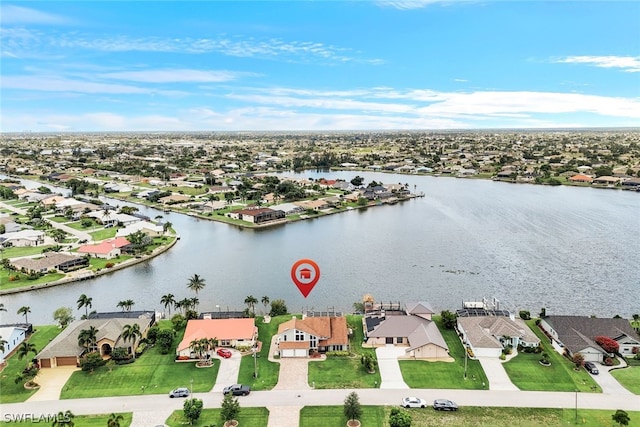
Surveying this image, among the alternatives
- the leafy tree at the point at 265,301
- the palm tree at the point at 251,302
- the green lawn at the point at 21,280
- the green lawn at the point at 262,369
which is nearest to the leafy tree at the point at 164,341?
the green lawn at the point at 262,369

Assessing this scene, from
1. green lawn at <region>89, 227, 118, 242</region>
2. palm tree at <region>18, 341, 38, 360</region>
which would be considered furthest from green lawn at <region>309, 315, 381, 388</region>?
green lawn at <region>89, 227, 118, 242</region>

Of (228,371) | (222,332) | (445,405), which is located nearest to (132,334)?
(222,332)

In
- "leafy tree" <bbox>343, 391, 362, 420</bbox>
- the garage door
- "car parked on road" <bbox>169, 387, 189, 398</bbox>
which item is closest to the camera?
"leafy tree" <bbox>343, 391, 362, 420</bbox>

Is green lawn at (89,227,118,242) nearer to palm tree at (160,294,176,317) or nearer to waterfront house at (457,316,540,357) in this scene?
palm tree at (160,294,176,317)

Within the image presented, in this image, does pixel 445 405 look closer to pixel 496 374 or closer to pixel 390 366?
pixel 390 366

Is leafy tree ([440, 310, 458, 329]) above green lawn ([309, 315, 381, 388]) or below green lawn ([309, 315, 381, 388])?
above

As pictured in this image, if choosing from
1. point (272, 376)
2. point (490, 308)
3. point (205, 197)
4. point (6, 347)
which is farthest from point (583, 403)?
point (205, 197)
